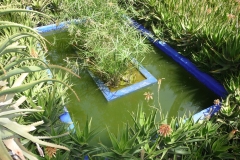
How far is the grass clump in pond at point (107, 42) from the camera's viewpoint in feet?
10.3

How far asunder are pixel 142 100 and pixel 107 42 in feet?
2.90

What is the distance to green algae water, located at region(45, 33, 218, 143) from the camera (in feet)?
9.52

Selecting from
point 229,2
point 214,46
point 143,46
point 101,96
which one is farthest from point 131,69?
point 229,2

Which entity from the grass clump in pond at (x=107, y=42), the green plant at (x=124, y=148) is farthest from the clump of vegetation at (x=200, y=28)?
the green plant at (x=124, y=148)

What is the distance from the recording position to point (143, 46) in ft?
11.2

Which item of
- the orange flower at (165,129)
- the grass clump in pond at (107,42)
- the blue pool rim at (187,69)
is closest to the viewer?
the orange flower at (165,129)

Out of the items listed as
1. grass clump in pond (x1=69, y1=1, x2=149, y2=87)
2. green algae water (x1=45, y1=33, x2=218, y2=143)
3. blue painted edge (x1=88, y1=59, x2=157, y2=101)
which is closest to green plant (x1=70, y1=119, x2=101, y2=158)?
green algae water (x1=45, y1=33, x2=218, y2=143)

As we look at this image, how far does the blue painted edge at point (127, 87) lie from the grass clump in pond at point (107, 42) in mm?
73

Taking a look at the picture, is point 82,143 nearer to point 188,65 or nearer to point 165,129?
point 165,129

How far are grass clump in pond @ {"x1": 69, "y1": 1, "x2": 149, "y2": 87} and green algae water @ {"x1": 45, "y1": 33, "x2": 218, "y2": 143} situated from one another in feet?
0.81

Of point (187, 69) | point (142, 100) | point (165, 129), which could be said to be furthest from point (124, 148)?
point (187, 69)

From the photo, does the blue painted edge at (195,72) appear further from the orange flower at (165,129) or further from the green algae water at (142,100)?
the orange flower at (165,129)

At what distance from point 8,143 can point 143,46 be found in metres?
2.38

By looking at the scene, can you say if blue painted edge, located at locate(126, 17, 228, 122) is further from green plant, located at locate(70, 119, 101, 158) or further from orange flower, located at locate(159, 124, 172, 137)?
green plant, located at locate(70, 119, 101, 158)
